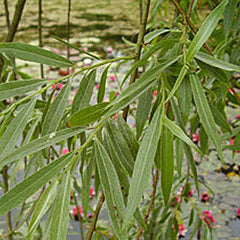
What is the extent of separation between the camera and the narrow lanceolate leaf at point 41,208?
0.30 m

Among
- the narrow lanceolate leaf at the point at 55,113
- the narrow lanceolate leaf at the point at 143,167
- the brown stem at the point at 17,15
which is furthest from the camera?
the brown stem at the point at 17,15

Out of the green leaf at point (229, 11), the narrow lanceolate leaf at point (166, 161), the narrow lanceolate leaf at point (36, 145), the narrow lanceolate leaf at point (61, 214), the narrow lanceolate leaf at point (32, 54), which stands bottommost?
the narrow lanceolate leaf at point (61, 214)

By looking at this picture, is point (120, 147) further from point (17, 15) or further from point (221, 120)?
point (17, 15)

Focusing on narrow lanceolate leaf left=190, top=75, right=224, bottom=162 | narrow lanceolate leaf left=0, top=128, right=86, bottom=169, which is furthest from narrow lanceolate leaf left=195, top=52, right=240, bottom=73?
narrow lanceolate leaf left=0, top=128, right=86, bottom=169

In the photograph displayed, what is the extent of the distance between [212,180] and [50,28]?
99.1 inches

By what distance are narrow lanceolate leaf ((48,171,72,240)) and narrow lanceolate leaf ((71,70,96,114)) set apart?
96mm

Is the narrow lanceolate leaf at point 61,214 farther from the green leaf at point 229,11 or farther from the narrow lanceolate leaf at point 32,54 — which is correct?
the green leaf at point 229,11

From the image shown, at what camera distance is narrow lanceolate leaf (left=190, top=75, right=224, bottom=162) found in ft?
0.98

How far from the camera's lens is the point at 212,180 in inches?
69.8

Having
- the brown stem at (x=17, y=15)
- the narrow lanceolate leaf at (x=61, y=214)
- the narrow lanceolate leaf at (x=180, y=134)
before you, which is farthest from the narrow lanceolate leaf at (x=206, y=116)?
the brown stem at (x=17, y=15)

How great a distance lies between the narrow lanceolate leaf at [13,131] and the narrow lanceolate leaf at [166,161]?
133mm

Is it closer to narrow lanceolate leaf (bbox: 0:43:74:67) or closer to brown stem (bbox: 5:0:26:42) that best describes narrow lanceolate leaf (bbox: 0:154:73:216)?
narrow lanceolate leaf (bbox: 0:43:74:67)

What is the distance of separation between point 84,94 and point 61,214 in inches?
5.6

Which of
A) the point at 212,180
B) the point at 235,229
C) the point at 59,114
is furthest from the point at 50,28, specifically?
the point at 59,114
